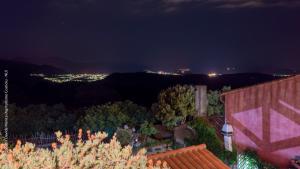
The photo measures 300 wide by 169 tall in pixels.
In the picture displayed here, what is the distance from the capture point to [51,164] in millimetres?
5328

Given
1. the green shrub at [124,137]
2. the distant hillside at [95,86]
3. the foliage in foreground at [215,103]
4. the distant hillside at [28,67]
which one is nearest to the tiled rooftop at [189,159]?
the green shrub at [124,137]

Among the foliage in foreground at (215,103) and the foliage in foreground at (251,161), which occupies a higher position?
the foliage in foreground at (215,103)

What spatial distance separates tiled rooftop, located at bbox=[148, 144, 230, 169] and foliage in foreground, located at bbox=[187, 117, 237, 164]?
159 inches

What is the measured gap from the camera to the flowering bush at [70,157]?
532 cm

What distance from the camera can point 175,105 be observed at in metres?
17.6

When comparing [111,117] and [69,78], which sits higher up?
[69,78]

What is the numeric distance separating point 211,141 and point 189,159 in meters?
5.07

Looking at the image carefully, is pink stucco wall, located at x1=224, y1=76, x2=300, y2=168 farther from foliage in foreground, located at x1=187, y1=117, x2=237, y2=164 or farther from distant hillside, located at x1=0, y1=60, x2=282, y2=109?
distant hillside, located at x1=0, y1=60, x2=282, y2=109

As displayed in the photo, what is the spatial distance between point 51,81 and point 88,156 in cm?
5654

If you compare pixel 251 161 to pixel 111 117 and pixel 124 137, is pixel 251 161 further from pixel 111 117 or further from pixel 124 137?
pixel 111 117

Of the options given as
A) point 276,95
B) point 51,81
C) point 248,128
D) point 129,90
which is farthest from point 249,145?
point 51,81

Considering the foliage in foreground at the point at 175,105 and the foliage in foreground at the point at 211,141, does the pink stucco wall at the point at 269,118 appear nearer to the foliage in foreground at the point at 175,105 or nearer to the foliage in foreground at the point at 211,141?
the foliage in foreground at the point at 211,141

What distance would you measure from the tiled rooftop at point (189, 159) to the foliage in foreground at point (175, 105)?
6391 millimetres

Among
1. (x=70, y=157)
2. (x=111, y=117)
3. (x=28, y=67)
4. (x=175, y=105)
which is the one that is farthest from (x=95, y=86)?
(x=70, y=157)
